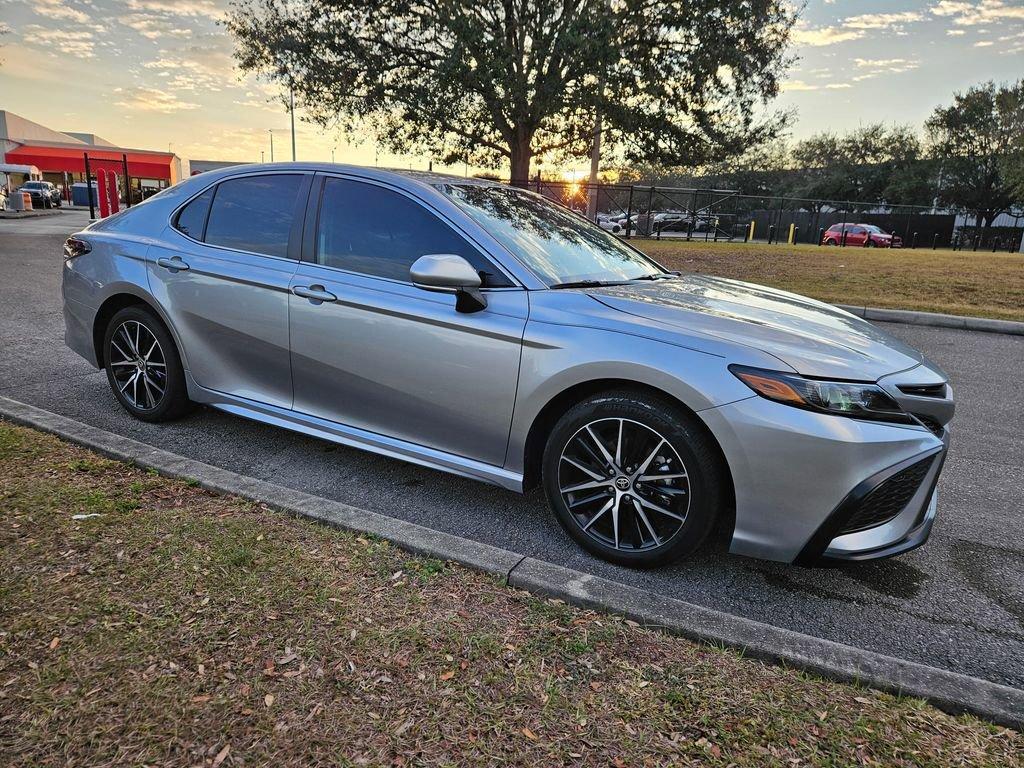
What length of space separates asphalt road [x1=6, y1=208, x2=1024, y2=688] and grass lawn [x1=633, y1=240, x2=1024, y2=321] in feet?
19.0

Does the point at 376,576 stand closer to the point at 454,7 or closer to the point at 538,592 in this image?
the point at 538,592

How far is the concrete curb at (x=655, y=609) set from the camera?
2.12 m

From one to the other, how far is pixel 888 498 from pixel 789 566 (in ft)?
2.23

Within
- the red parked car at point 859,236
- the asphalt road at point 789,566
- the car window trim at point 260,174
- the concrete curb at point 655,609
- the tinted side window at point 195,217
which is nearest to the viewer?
the concrete curb at point 655,609

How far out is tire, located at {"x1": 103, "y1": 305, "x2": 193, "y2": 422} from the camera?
418 centimetres

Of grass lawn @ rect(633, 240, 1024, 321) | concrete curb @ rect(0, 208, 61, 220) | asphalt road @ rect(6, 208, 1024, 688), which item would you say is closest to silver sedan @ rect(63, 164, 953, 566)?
asphalt road @ rect(6, 208, 1024, 688)

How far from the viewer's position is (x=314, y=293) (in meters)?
3.53

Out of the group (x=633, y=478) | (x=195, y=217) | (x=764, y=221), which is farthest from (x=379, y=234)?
(x=764, y=221)

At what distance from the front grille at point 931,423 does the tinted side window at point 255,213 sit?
316 cm

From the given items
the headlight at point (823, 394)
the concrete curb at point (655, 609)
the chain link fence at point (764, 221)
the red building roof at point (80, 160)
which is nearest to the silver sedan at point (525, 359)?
the headlight at point (823, 394)

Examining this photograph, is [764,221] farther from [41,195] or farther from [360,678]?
[360,678]

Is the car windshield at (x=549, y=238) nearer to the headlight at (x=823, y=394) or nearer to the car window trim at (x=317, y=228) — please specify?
the car window trim at (x=317, y=228)

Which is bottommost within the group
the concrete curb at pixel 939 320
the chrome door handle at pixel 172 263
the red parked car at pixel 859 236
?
the concrete curb at pixel 939 320

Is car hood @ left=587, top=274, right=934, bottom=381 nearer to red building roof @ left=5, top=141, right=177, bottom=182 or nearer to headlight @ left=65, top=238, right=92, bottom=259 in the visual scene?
headlight @ left=65, top=238, right=92, bottom=259
